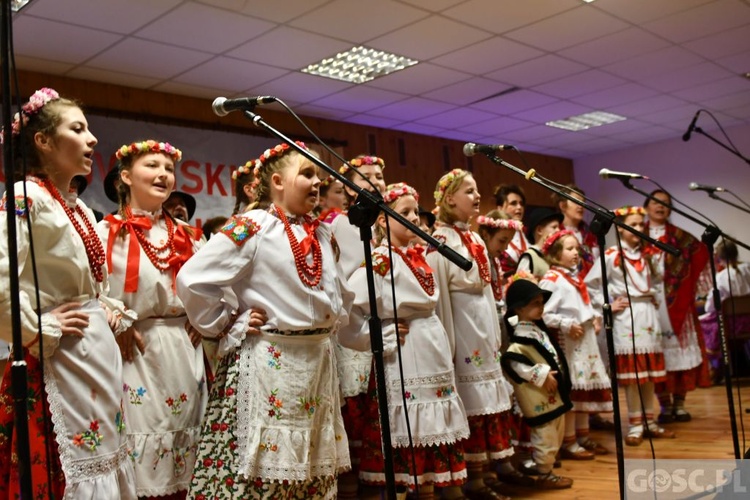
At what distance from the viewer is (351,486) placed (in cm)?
300

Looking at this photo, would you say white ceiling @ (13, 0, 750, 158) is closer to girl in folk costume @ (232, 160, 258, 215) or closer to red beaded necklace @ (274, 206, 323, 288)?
girl in folk costume @ (232, 160, 258, 215)

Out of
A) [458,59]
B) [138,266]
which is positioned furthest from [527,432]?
[458,59]

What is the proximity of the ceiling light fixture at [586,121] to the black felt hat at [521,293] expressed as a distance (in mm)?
4687

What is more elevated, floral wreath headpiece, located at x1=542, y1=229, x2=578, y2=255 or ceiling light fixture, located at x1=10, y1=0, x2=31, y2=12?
ceiling light fixture, located at x1=10, y1=0, x2=31, y2=12

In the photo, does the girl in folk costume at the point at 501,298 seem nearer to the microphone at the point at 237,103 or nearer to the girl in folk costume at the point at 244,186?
the girl in folk costume at the point at 244,186

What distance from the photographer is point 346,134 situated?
286 inches

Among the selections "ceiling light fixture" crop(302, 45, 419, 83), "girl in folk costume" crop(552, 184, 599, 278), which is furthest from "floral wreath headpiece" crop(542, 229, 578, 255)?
"ceiling light fixture" crop(302, 45, 419, 83)

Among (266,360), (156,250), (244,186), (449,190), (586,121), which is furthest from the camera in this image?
(586,121)

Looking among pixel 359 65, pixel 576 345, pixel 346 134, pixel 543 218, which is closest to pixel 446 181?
pixel 576 345

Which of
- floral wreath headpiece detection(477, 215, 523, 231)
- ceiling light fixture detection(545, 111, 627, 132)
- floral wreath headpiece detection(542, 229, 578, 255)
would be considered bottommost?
floral wreath headpiece detection(542, 229, 578, 255)

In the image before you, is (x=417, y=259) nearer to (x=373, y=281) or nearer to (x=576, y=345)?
(x=373, y=281)

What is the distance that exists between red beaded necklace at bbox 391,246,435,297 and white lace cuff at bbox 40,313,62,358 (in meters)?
1.49

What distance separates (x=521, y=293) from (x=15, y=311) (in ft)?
8.72

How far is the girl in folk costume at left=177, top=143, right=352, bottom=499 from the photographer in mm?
2039
